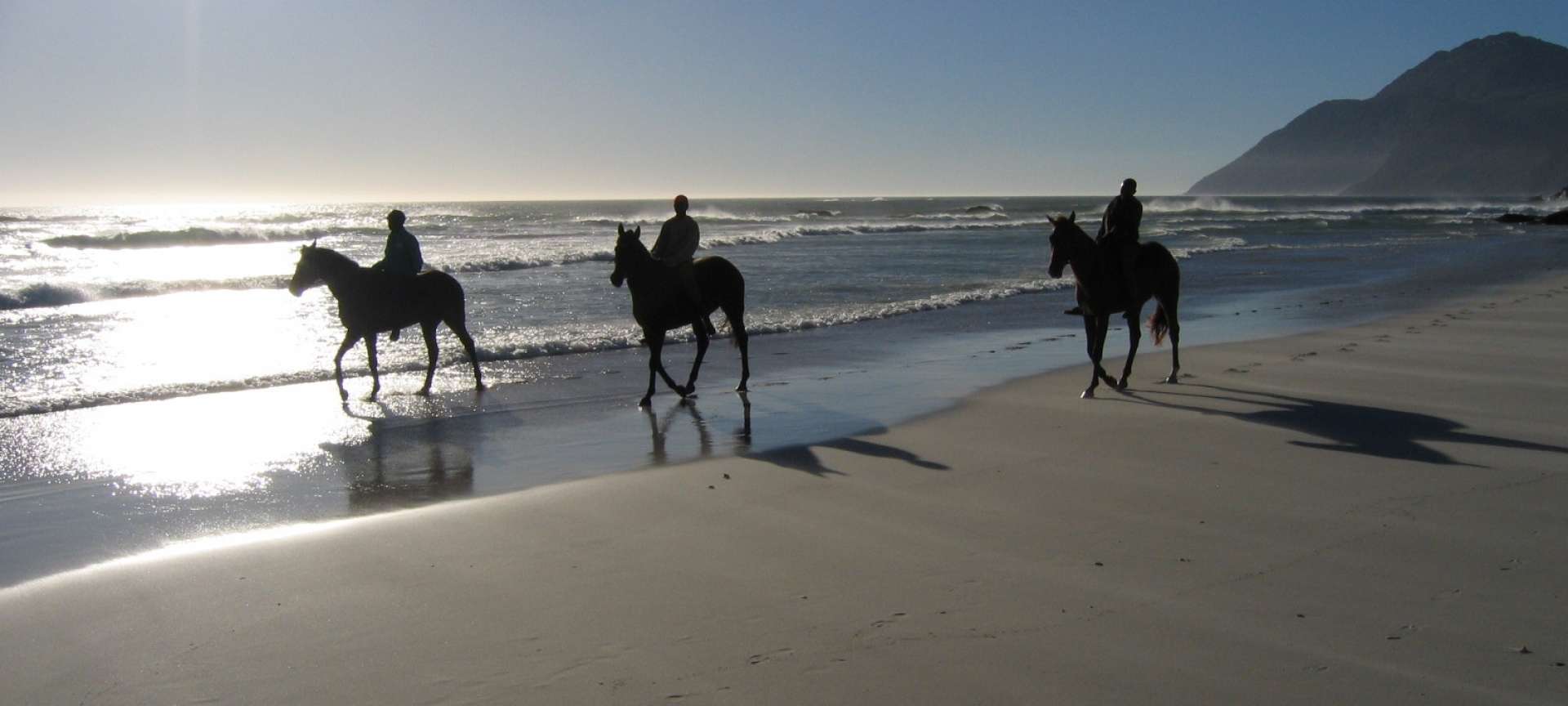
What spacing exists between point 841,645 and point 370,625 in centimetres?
167

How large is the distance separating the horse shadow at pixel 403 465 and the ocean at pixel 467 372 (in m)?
0.03

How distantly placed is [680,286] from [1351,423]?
17.5 feet

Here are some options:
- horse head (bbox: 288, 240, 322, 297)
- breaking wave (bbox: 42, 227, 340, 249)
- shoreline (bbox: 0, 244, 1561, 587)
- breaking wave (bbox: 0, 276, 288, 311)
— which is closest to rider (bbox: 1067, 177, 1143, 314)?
shoreline (bbox: 0, 244, 1561, 587)

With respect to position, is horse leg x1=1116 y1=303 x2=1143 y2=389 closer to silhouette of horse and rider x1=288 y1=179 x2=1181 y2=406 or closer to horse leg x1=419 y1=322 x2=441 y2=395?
silhouette of horse and rider x1=288 y1=179 x2=1181 y2=406

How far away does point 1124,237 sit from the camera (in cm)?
979

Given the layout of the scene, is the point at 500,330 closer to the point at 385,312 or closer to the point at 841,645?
the point at 385,312

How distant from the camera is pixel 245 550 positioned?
5.14 meters

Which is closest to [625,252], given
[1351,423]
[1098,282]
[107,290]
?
[1098,282]

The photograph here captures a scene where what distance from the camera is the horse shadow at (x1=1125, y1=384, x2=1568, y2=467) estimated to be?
6.69 m

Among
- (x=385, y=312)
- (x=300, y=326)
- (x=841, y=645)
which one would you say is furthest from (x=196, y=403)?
(x=841, y=645)

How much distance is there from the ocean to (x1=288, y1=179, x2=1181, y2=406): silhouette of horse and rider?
20.9 inches

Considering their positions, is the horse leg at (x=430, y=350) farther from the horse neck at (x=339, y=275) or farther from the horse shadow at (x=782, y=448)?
the horse shadow at (x=782, y=448)

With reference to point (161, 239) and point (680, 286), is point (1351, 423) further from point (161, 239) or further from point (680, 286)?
point (161, 239)

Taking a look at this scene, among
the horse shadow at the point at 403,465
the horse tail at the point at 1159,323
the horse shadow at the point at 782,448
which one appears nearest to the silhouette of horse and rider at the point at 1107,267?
the horse tail at the point at 1159,323
